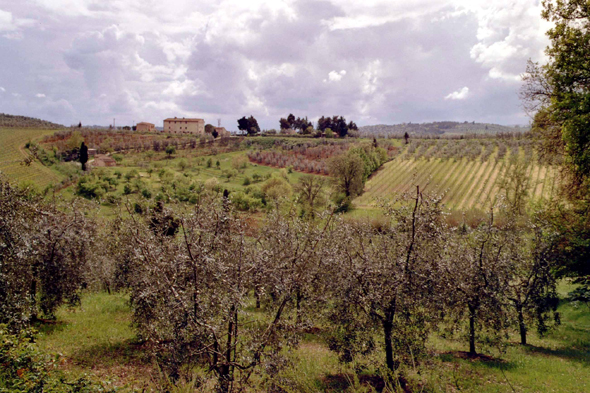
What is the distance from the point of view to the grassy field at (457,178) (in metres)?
61.5

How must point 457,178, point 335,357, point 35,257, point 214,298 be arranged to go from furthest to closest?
point 457,178 → point 335,357 → point 35,257 → point 214,298

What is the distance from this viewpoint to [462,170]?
7675cm

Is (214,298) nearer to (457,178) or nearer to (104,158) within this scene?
(457,178)

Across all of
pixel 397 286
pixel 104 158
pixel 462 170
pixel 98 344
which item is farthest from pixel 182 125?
pixel 397 286

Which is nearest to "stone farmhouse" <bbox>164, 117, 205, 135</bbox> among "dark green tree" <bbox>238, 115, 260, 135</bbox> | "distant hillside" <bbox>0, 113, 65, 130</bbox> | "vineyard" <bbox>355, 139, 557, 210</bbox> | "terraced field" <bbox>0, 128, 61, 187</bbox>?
"dark green tree" <bbox>238, 115, 260, 135</bbox>

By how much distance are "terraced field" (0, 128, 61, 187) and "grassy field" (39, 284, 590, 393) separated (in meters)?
45.5

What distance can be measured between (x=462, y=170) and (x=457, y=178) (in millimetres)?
5725

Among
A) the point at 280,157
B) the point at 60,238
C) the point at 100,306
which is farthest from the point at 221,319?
the point at 280,157

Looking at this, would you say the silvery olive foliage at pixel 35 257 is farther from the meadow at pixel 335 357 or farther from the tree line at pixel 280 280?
the meadow at pixel 335 357

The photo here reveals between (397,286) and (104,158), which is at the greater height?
(104,158)

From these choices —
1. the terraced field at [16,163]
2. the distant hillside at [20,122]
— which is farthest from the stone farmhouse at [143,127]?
the terraced field at [16,163]

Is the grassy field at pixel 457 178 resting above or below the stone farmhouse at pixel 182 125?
below

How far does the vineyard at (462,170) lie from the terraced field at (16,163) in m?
61.7

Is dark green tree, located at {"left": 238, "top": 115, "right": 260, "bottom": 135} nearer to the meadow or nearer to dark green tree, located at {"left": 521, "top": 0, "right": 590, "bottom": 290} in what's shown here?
the meadow
